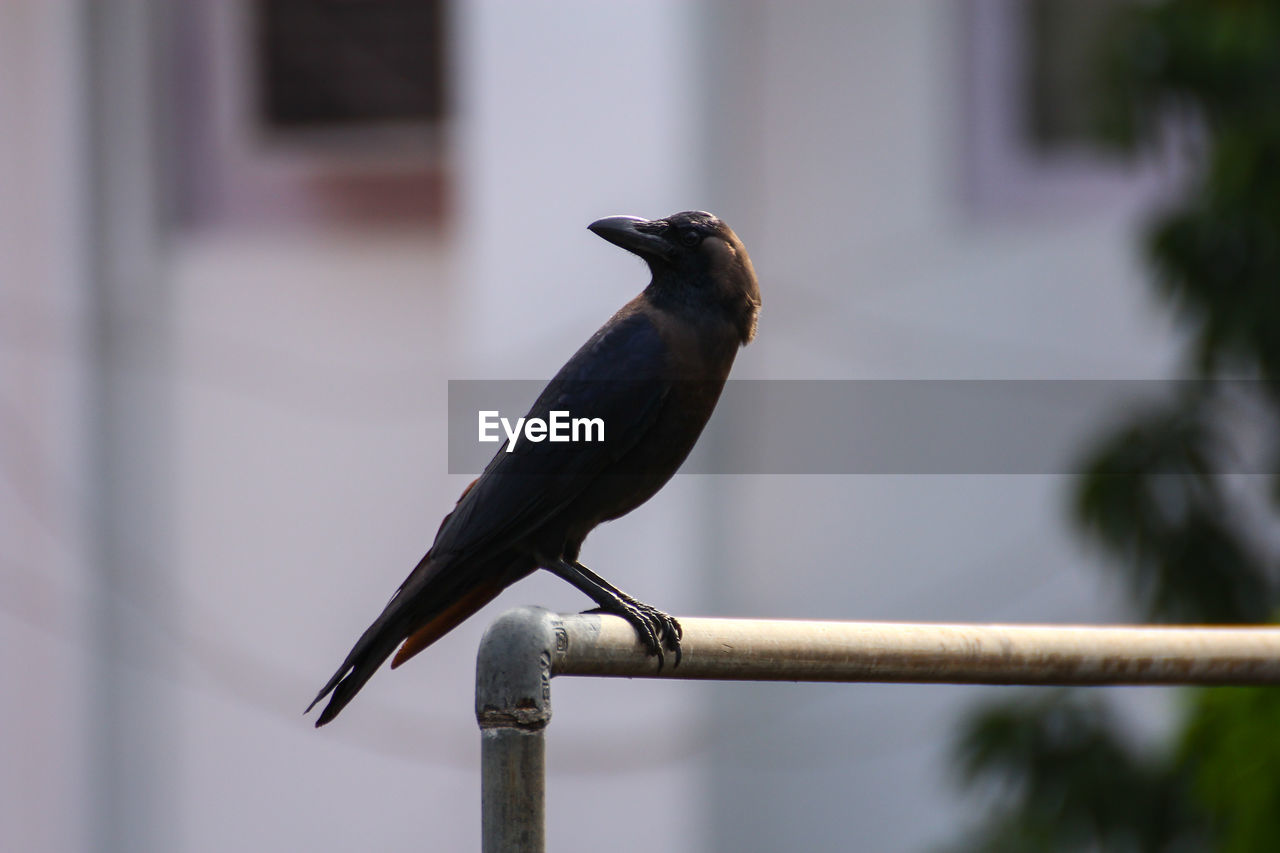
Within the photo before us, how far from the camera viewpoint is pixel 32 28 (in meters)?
5.38

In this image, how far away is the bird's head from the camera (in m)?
1.80

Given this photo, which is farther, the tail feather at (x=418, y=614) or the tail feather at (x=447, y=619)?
the tail feather at (x=447, y=619)

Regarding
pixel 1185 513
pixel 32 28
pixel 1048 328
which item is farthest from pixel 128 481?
pixel 1185 513

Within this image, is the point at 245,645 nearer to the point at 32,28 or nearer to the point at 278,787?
the point at 278,787

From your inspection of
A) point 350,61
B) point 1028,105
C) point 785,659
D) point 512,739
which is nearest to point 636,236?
point 785,659

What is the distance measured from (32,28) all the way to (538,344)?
226 centimetres

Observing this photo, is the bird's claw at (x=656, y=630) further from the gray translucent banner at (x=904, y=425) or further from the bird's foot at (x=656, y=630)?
the gray translucent banner at (x=904, y=425)

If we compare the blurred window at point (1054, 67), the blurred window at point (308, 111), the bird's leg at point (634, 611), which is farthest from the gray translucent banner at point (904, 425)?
the bird's leg at point (634, 611)

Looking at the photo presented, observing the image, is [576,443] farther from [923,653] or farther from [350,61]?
[350,61]

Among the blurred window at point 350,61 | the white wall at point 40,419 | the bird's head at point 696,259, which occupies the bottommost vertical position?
the white wall at point 40,419

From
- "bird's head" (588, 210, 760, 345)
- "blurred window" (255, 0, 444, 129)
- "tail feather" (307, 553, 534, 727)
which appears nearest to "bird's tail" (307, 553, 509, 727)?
"tail feather" (307, 553, 534, 727)

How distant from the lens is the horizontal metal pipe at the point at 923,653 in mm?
1364

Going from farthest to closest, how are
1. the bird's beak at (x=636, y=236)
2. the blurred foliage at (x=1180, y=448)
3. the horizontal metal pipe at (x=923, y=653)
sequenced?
the blurred foliage at (x=1180, y=448) → the bird's beak at (x=636, y=236) → the horizontal metal pipe at (x=923, y=653)

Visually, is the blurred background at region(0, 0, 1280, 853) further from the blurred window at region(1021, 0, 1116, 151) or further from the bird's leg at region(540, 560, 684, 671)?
the bird's leg at region(540, 560, 684, 671)
